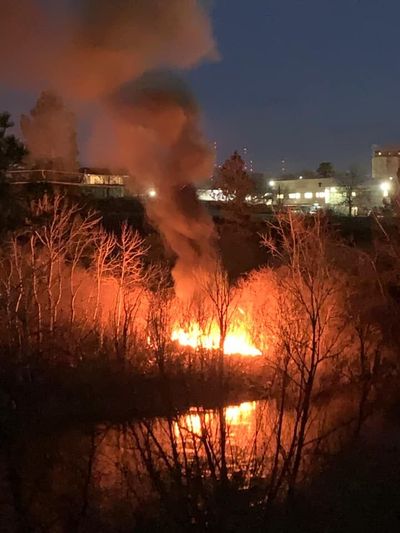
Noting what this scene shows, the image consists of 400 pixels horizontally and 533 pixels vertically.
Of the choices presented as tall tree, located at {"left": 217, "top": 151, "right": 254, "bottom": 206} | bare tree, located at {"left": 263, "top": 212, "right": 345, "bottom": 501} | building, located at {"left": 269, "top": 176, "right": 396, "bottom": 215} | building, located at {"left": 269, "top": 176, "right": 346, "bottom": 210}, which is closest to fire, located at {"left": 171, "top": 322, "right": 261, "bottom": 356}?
bare tree, located at {"left": 263, "top": 212, "right": 345, "bottom": 501}

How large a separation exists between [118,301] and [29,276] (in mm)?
3484

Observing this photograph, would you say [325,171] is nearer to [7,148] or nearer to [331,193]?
[331,193]

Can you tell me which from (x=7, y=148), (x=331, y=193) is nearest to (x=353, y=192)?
(x=331, y=193)

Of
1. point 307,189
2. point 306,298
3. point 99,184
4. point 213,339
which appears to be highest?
point 307,189

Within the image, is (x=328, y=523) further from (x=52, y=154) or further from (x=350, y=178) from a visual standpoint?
(x=350, y=178)

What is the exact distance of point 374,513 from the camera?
11352 mm

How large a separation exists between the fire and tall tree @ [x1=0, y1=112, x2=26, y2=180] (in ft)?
21.8

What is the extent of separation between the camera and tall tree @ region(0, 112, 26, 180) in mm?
17625

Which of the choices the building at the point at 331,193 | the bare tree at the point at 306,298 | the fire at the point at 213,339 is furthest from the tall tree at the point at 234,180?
the fire at the point at 213,339

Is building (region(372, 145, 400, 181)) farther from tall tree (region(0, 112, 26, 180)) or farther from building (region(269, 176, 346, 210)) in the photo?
tall tree (region(0, 112, 26, 180))

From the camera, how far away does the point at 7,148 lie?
17906 millimetres

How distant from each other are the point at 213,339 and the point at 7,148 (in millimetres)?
Result: 8357

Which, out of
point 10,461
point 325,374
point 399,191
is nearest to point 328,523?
point 10,461

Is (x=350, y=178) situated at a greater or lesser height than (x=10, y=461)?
greater
